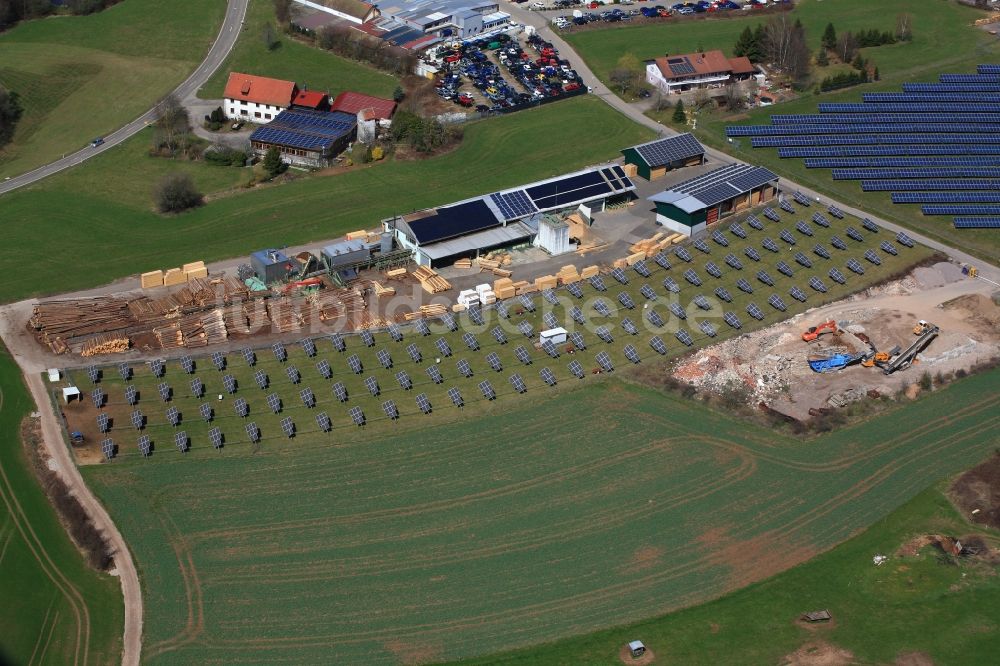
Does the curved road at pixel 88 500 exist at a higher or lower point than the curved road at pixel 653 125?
lower

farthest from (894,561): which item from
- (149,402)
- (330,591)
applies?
(149,402)

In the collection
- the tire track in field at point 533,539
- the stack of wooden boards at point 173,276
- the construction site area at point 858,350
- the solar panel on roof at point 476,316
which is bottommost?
the tire track in field at point 533,539

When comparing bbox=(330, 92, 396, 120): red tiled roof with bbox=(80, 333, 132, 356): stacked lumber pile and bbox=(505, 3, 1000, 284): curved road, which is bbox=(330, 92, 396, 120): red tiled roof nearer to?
bbox=(505, 3, 1000, 284): curved road

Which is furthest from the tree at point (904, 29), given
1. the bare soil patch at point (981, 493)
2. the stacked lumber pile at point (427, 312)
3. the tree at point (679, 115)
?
the stacked lumber pile at point (427, 312)

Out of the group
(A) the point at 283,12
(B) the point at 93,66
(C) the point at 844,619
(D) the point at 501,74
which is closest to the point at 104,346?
(C) the point at 844,619

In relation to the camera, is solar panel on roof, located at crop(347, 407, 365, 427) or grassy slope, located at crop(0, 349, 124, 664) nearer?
grassy slope, located at crop(0, 349, 124, 664)

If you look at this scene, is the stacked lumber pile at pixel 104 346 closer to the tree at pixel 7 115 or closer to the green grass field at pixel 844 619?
the green grass field at pixel 844 619

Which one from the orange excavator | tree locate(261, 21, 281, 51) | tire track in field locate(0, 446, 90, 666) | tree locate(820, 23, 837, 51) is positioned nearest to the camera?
tire track in field locate(0, 446, 90, 666)

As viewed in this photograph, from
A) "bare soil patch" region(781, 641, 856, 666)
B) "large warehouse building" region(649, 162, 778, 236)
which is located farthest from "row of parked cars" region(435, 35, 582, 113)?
"bare soil patch" region(781, 641, 856, 666)
